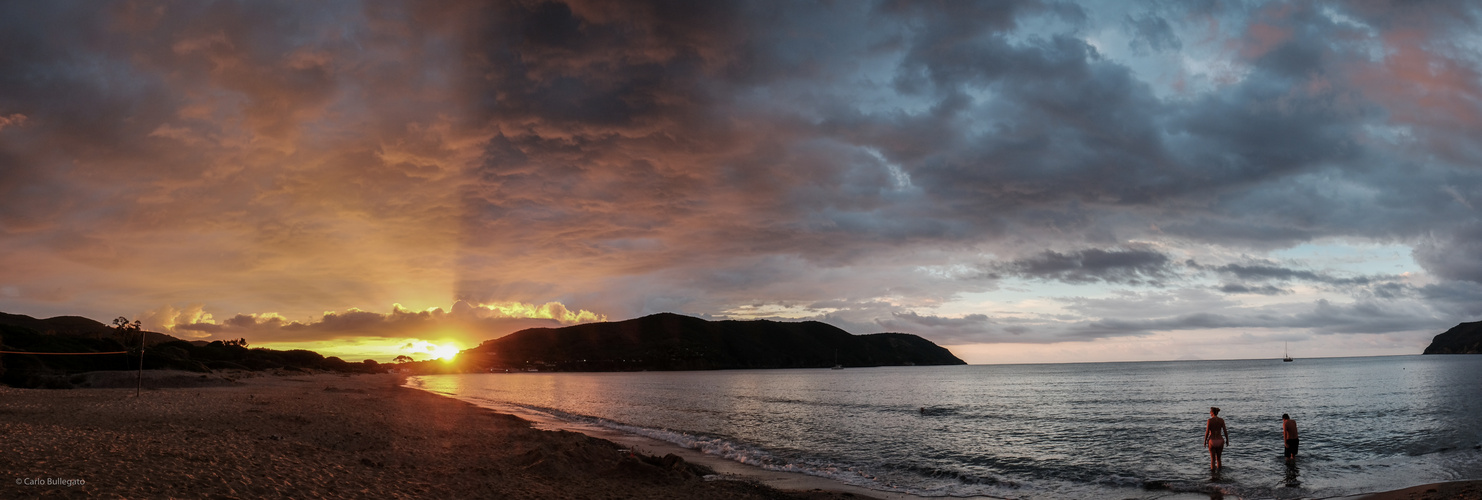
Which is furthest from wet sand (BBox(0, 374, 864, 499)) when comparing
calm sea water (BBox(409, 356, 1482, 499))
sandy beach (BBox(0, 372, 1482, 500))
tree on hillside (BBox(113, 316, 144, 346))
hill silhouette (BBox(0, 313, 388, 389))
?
tree on hillside (BBox(113, 316, 144, 346))

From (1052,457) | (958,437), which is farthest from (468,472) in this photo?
(958,437)

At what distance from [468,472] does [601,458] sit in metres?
3.88

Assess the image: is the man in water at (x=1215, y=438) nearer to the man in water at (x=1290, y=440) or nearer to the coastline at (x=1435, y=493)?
the man in water at (x=1290, y=440)

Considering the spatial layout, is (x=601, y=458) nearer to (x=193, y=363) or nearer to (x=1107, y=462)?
(x=1107, y=462)

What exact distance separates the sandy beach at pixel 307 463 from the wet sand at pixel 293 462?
0.03m

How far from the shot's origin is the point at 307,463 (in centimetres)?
1534

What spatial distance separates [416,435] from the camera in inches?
980

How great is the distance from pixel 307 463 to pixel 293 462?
0.96 ft

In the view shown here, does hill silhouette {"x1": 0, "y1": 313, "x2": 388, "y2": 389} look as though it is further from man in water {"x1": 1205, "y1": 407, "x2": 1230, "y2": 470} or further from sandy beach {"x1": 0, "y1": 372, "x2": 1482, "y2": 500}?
man in water {"x1": 1205, "y1": 407, "x2": 1230, "y2": 470}

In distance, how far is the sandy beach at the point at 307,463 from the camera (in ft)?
37.9

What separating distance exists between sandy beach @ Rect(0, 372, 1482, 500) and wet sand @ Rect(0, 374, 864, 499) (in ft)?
0.11

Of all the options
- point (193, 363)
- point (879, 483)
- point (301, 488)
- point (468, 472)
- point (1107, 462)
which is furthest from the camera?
point (193, 363)

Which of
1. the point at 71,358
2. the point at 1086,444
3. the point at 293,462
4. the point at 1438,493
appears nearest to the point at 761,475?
the point at 293,462

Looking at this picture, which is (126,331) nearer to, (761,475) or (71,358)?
(71,358)
